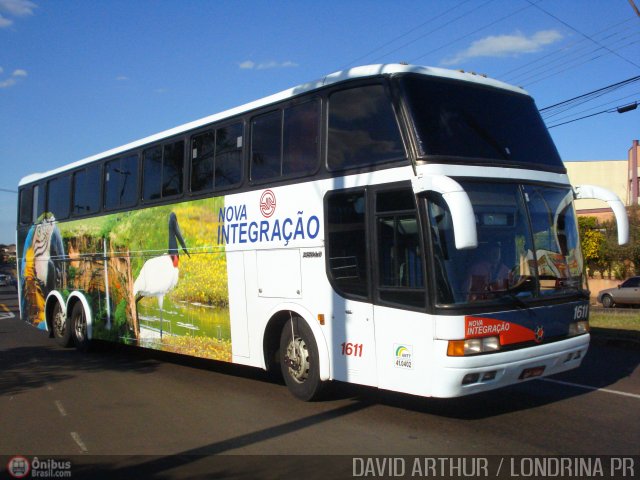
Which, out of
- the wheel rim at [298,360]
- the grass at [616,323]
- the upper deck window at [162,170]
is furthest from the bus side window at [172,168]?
the grass at [616,323]

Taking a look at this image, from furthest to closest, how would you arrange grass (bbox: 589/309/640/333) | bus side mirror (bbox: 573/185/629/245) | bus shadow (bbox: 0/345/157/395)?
grass (bbox: 589/309/640/333) → bus shadow (bbox: 0/345/157/395) → bus side mirror (bbox: 573/185/629/245)

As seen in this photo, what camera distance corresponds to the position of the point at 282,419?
23.9 feet

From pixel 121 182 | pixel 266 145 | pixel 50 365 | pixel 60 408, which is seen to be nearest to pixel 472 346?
pixel 266 145

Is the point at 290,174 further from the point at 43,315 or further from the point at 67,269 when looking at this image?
the point at 43,315

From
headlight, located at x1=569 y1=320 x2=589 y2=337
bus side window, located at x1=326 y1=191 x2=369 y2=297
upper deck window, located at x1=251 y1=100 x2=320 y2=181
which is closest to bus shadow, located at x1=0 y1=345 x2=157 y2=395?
upper deck window, located at x1=251 y1=100 x2=320 y2=181

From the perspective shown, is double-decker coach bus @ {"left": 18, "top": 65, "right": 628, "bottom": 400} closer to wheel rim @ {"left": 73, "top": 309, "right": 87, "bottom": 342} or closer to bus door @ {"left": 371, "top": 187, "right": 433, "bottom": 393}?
bus door @ {"left": 371, "top": 187, "right": 433, "bottom": 393}

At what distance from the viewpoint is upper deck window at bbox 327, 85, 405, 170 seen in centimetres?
695

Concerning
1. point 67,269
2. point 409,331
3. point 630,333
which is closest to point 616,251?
point 630,333

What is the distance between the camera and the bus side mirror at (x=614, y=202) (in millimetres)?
7469

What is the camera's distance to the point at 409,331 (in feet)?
21.5

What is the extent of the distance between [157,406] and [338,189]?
3.59 metres

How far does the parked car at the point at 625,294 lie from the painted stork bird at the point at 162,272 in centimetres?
2212

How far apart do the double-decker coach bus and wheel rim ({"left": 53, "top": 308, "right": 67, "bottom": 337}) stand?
5.11 metres

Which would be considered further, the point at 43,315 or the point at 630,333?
the point at 43,315
